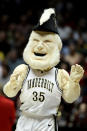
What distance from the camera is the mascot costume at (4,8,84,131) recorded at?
4.39 metres

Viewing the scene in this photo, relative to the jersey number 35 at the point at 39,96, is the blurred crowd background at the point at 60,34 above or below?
below

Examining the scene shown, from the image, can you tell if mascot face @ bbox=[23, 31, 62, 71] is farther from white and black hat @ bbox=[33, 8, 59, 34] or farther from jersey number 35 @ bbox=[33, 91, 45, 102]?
jersey number 35 @ bbox=[33, 91, 45, 102]

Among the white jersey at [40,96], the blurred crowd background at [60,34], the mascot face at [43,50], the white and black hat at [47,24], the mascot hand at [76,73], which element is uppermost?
the white and black hat at [47,24]

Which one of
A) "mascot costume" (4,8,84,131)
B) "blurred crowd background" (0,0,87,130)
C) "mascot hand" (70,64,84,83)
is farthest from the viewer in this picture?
"blurred crowd background" (0,0,87,130)

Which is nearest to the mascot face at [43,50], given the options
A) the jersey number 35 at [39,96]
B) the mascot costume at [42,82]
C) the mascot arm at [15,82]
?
the mascot costume at [42,82]

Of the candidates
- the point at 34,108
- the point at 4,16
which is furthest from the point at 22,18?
the point at 34,108

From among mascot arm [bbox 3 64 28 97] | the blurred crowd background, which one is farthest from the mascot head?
the blurred crowd background

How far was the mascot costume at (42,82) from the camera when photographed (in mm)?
4391

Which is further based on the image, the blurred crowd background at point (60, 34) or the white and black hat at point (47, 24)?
the blurred crowd background at point (60, 34)

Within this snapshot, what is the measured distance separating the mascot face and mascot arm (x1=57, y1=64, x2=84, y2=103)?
16 cm

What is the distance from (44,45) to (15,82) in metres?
0.45

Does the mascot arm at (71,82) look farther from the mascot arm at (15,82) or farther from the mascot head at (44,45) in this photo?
the mascot arm at (15,82)

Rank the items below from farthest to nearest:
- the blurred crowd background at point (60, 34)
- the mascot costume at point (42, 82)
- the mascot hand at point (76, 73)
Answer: the blurred crowd background at point (60, 34) → the mascot costume at point (42, 82) → the mascot hand at point (76, 73)

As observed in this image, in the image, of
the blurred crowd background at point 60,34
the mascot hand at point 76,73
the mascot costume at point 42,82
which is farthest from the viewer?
the blurred crowd background at point 60,34
